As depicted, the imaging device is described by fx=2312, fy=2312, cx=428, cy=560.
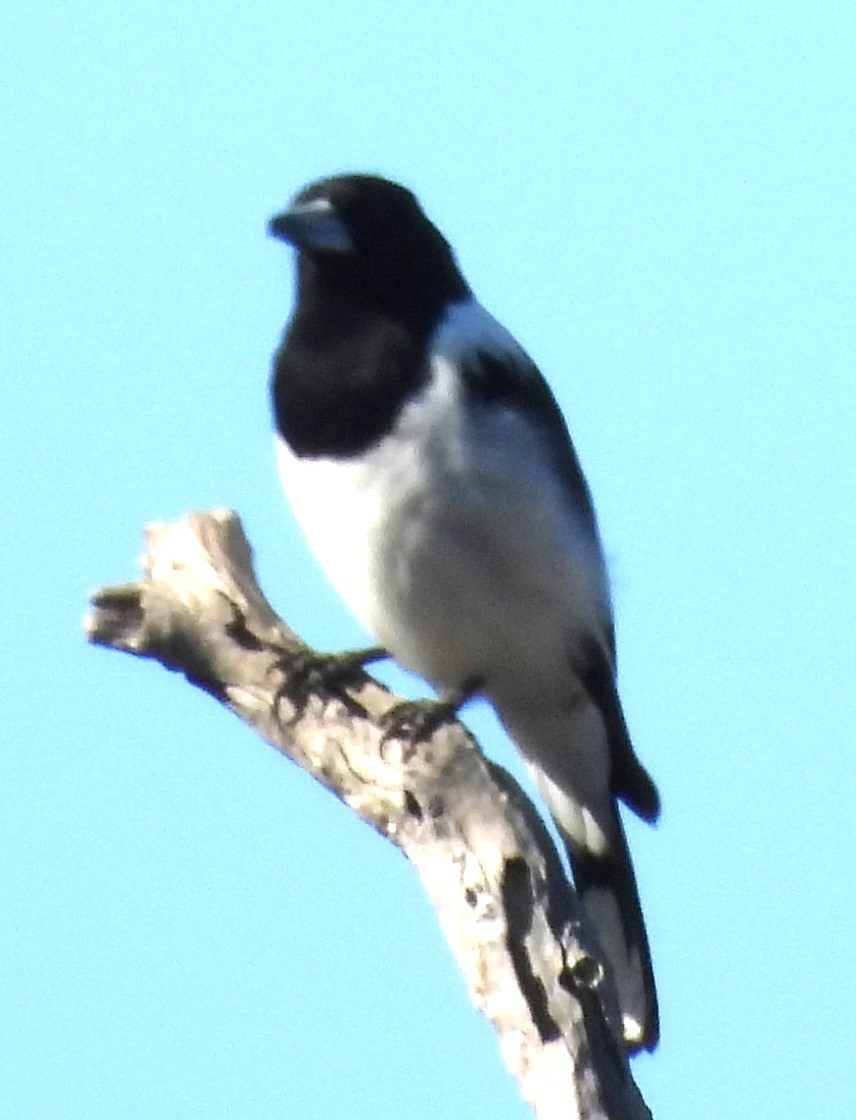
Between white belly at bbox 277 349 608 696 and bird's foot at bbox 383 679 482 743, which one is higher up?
white belly at bbox 277 349 608 696

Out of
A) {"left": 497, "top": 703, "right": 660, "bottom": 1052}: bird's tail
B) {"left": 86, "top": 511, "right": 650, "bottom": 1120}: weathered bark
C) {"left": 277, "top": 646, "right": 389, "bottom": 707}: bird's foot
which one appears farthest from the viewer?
{"left": 497, "top": 703, "right": 660, "bottom": 1052}: bird's tail

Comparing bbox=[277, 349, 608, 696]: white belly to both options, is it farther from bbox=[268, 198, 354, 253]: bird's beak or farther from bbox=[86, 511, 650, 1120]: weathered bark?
bbox=[268, 198, 354, 253]: bird's beak

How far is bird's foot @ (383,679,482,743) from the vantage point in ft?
14.1

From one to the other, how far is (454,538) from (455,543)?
0.04ft

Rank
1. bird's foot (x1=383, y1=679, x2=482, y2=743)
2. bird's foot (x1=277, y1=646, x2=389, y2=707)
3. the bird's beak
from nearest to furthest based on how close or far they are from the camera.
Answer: bird's foot (x1=383, y1=679, x2=482, y2=743), bird's foot (x1=277, y1=646, x2=389, y2=707), the bird's beak

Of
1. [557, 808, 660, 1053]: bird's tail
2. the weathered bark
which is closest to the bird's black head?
the weathered bark

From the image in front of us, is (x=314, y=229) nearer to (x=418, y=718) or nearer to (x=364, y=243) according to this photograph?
(x=364, y=243)

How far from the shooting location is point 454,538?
4.68 metres

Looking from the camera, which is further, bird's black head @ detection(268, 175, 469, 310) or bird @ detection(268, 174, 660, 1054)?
bird's black head @ detection(268, 175, 469, 310)

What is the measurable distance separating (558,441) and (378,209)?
25.2 inches

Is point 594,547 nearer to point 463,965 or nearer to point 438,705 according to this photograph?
A: point 438,705

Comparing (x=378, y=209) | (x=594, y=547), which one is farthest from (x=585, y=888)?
(x=378, y=209)

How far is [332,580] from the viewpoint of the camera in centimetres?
503

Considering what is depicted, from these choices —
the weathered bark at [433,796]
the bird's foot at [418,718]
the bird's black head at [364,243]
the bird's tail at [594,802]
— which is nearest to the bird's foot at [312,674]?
the weathered bark at [433,796]
